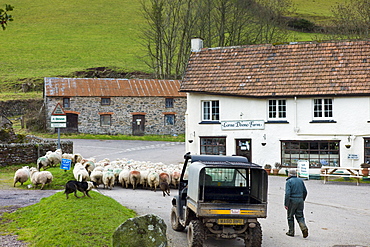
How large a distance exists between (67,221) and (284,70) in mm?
21667

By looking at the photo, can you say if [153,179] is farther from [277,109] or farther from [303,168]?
[277,109]

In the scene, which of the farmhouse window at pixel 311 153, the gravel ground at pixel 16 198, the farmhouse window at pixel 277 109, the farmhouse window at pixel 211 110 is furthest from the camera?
the farmhouse window at pixel 211 110

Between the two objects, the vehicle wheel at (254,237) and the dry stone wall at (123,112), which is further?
the dry stone wall at (123,112)

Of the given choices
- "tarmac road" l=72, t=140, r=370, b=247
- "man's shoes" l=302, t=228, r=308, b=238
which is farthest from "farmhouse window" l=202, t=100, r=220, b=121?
"man's shoes" l=302, t=228, r=308, b=238

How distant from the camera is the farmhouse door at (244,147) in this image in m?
30.2

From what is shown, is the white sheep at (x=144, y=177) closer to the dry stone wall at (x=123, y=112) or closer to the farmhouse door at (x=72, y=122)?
the dry stone wall at (x=123, y=112)

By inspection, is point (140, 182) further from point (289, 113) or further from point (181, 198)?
point (289, 113)

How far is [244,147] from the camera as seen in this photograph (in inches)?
1192

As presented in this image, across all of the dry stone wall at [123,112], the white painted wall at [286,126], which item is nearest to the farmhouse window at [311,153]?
the white painted wall at [286,126]

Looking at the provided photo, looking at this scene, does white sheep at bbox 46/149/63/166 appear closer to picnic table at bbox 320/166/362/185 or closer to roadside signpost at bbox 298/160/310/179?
roadside signpost at bbox 298/160/310/179

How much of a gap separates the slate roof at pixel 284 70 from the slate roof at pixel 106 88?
19216 millimetres

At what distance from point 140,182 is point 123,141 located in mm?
24517

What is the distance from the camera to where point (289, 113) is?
29.3 metres

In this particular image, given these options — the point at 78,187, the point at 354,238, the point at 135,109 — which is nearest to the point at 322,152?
the point at 354,238
